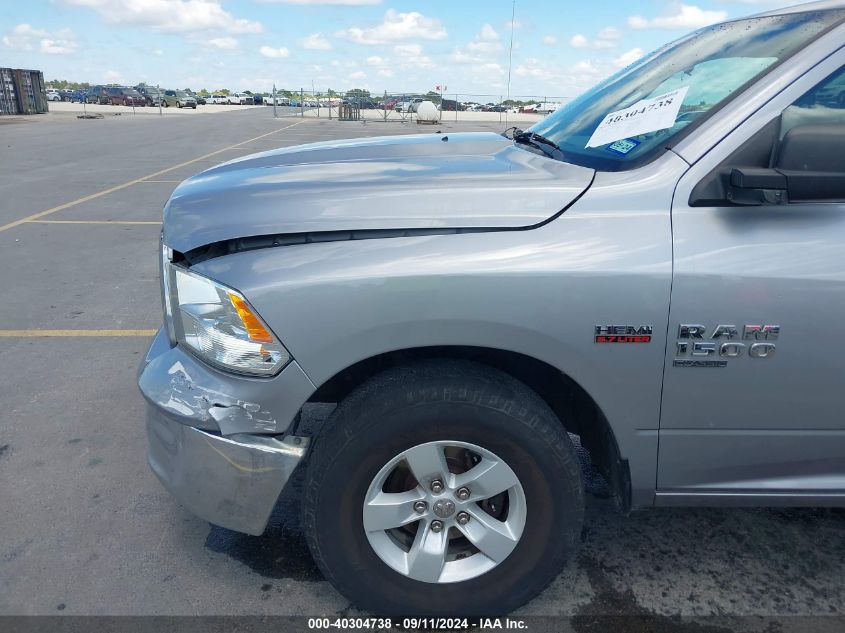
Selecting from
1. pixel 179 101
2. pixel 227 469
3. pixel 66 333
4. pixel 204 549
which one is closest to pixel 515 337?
pixel 227 469

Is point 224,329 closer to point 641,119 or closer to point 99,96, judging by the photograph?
point 641,119

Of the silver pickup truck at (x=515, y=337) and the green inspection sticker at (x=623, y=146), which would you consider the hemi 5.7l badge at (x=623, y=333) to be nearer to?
the silver pickup truck at (x=515, y=337)

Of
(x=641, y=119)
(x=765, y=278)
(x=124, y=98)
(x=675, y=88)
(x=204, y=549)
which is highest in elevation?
(x=124, y=98)

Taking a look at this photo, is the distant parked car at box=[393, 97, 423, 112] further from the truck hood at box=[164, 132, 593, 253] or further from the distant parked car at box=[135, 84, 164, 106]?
the truck hood at box=[164, 132, 593, 253]

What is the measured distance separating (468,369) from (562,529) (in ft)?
1.96

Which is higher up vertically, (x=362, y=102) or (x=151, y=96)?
(x=151, y=96)

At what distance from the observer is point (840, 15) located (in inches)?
83.7

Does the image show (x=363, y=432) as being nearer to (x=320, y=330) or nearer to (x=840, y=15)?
(x=320, y=330)

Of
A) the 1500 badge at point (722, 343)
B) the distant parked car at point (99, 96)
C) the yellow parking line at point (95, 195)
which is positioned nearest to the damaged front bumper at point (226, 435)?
the 1500 badge at point (722, 343)

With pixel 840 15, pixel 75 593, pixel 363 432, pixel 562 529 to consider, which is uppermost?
pixel 840 15

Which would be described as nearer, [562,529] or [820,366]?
[820,366]

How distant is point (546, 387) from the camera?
245cm

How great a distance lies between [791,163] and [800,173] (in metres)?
0.04

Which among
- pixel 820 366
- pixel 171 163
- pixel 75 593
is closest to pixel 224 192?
pixel 75 593
